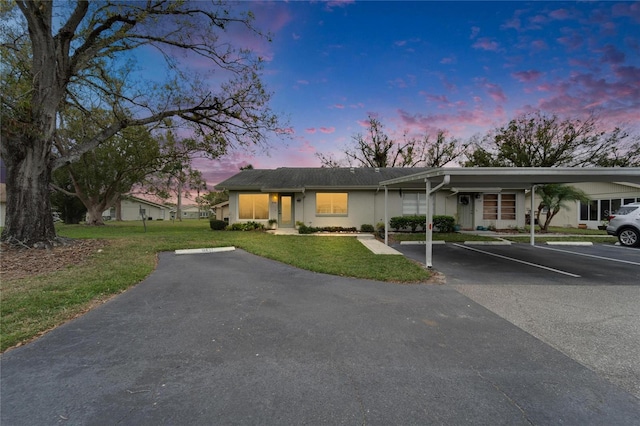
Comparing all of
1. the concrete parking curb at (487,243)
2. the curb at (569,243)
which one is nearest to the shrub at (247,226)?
the concrete parking curb at (487,243)

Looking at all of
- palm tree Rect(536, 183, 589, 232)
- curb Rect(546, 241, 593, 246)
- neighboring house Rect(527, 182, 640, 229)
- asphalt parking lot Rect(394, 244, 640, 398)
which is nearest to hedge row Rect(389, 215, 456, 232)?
curb Rect(546, 241, 593, 246)

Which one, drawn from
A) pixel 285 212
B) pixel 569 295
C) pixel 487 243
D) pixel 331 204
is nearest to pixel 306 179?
pixel 331 204

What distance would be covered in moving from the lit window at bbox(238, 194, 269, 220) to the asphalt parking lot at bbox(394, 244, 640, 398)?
9.50m

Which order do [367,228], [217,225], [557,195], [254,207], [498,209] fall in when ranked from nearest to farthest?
[557,195] → [367,228] → [254,207] → [498,209] → [217,225]

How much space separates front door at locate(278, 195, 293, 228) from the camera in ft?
54.0

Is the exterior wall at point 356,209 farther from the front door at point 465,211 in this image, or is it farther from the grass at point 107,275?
the grass at point 107,275

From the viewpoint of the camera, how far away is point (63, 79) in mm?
9016

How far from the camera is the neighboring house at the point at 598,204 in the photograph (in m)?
17.2

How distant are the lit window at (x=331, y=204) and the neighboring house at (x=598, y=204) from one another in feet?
43.4

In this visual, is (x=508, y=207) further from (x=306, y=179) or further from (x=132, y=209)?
(x=132, y=209)

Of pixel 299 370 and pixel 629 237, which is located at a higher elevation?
pixel 629 237

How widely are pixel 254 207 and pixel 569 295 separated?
14.5 meters

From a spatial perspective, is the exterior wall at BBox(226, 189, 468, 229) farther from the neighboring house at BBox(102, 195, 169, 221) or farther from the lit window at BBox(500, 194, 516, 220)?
the neighboring house at BBox(102, 195, 169, 221)

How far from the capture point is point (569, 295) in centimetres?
501
